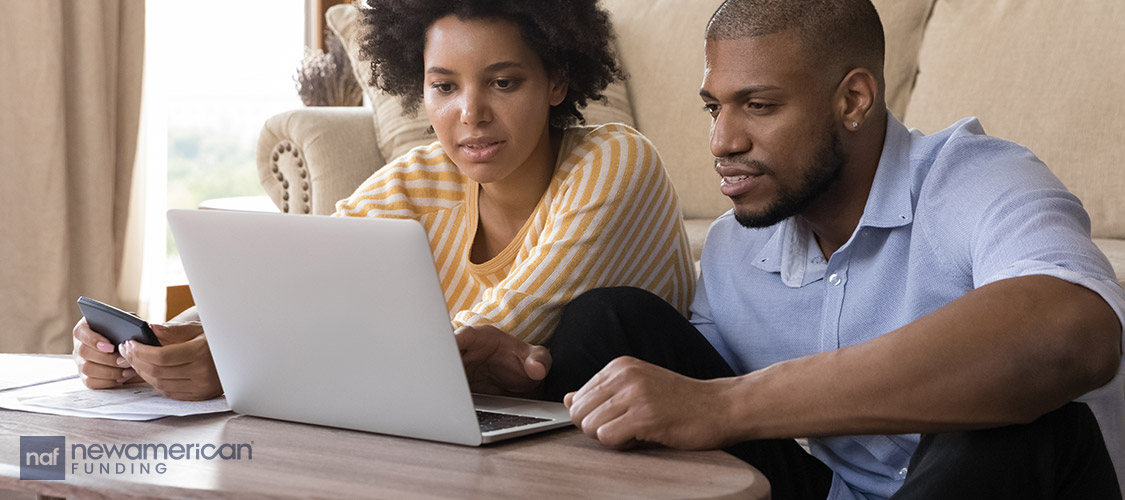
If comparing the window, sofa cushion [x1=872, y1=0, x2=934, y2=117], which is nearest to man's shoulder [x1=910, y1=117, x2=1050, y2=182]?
sofa cushion [x1=872, y1=0, x2=934, y2=117]

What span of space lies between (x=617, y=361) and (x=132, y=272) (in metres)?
2.69

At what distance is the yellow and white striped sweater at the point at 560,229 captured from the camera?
1.38 m

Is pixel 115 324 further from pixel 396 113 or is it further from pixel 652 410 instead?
pixel 396 113

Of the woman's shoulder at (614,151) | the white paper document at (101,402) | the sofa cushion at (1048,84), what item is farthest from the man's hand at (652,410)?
the sofa cushion at (1048,84)

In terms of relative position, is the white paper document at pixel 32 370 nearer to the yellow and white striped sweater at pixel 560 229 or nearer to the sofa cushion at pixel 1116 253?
the yellow and white striped sweater at pixel 560 229

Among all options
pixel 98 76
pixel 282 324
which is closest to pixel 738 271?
pixel 282 324

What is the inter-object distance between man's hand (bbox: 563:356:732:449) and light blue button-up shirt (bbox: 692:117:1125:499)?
0.91 ft

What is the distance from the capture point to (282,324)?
3.08 ft

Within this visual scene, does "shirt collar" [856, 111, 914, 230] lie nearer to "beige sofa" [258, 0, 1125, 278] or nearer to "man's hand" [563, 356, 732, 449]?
"man's hand" [563, 356, 732, 449]

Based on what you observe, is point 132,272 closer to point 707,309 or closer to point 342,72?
point 342,72

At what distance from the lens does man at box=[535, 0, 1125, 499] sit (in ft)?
2.87

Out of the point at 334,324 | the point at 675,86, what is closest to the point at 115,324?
the point at 334,324

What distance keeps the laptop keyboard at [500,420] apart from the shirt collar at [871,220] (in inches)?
17.0

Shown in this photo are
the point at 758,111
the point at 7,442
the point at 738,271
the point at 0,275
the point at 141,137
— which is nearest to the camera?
the point at 7,442
